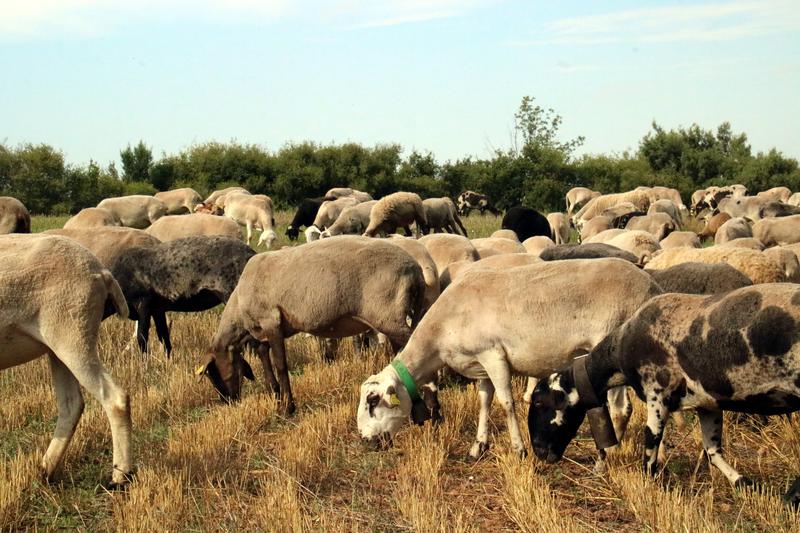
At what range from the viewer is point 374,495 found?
6676mm

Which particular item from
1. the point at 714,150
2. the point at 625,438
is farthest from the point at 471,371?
the point at 714,150

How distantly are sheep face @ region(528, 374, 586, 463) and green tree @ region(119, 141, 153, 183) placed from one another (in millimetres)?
53089

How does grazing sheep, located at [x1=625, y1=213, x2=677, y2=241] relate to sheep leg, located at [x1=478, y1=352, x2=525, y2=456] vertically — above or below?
below

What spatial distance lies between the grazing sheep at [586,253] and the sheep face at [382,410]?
5.53m

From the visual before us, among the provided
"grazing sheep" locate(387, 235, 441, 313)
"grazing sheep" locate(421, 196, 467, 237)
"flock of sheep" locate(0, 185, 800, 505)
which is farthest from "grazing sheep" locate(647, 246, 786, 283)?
"grazing sheep" locate(421, 196, 467, 237)

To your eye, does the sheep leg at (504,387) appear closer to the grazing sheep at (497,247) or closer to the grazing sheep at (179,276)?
the grazing sheep at (179,276)

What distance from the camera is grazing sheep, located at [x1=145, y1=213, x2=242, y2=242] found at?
61.7 feet

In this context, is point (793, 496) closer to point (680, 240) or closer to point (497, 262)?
point (497, 262)

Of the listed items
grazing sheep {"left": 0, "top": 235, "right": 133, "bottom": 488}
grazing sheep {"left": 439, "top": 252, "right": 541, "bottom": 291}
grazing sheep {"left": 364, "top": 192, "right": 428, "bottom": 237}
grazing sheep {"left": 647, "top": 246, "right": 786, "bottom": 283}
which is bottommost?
grazing sheep {"left": 364, "top": 192, "right": 428, "bottom": 237}

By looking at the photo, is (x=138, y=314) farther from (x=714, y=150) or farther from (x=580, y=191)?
(x=714, y=150)

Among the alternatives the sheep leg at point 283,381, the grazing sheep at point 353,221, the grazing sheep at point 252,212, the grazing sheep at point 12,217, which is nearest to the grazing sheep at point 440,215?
the grazing sheep at point 353,221

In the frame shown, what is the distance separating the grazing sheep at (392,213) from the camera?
25359 mm

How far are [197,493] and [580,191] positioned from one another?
35.8m

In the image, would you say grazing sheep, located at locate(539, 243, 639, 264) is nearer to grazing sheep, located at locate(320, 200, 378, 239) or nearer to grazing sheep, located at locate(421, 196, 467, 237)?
grazing sheep, located at locate(320, 200, 378, 239)
